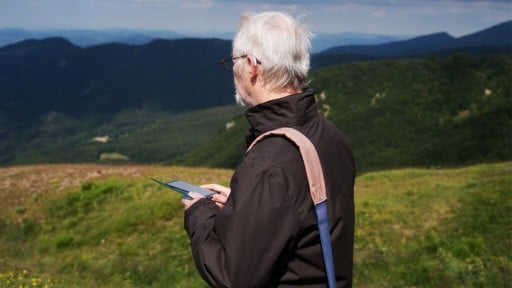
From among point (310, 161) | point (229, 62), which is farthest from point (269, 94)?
point (310, 161)

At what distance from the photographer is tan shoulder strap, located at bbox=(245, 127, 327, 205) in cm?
369

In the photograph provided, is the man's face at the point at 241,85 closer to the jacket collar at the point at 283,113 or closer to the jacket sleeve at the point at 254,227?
the jacket collar at the point at 283,113

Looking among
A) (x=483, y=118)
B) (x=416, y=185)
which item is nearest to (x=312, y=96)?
(x=416, y=185)

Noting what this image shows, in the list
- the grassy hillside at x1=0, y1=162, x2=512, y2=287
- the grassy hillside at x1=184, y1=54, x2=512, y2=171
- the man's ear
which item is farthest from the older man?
the grassy hillside at x1=184, y1=54, x2=512, y2=171

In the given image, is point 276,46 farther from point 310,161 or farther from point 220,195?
point 220,195

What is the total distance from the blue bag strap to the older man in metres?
0.04

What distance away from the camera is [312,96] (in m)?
4.15

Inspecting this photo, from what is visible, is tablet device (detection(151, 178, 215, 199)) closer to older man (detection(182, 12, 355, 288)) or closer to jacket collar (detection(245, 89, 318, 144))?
older man (detection(182, 12, 355, 288))

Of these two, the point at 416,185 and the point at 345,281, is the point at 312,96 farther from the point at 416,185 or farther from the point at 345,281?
the point at 416,185

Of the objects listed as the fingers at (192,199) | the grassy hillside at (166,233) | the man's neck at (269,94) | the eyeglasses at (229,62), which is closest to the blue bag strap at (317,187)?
the man's neck at (269,94)

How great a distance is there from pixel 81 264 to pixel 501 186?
1274 centimetres

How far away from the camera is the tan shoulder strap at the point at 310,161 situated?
369cm

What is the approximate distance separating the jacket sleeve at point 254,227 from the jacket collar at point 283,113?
387 mm

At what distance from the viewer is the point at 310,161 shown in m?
3.74
